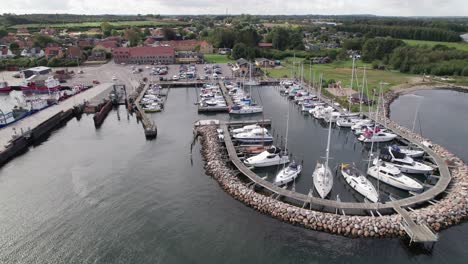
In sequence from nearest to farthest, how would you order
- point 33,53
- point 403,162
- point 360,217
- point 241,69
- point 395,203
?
point 360,217 < point 395,203 < point 403,162 < point 241,69 < point 33,53

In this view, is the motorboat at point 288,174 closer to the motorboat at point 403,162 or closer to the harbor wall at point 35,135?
the motorboat at point 403,162

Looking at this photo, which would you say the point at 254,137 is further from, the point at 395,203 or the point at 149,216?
the point at 395,203

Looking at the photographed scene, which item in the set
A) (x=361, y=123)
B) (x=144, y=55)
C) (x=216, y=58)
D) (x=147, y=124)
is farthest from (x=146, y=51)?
(x=361, y=123)

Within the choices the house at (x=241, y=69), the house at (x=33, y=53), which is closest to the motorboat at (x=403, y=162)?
the house at (x=241, y=69)

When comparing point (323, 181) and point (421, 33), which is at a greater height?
point (421, 33)

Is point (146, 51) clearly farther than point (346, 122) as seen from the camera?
Yes

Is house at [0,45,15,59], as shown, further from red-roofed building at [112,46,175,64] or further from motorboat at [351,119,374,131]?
motorboat at [351,119,374,131]

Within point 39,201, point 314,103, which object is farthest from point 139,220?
point 314,103
